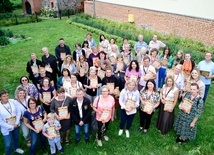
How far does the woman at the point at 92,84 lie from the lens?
6.70m

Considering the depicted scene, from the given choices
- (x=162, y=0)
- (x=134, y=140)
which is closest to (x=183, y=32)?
(x=162, y=0)

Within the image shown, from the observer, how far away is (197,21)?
1356cm

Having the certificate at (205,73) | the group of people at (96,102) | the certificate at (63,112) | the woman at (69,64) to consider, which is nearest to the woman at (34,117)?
the group of people at (96,102)

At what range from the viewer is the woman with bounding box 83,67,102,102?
670cm

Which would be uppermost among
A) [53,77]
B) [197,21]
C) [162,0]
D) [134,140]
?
[162,0]

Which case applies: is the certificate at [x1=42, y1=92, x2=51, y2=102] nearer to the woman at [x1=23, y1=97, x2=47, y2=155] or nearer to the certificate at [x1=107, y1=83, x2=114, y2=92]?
the woman at [x1=23, y1=97, x2=47, y2=155]

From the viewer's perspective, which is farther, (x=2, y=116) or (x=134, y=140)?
(x=134, y=140)

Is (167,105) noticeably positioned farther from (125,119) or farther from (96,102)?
(96,102)

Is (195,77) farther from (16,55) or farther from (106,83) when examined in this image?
(16,55)

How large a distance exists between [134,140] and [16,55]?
10.0 m

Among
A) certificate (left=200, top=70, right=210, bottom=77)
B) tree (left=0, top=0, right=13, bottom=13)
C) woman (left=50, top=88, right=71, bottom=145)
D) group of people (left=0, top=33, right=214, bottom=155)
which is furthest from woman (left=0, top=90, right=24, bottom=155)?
tree (left=0, top=0, right=13, bottom=13)

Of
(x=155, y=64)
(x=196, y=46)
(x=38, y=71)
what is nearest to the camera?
(x=38, y=71)

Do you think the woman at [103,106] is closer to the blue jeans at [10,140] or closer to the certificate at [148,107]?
the certificate at [148,107]

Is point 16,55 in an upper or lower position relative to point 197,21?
lower
